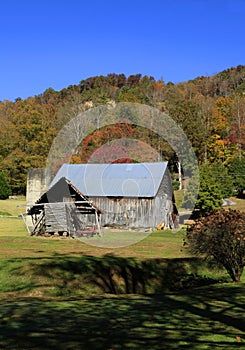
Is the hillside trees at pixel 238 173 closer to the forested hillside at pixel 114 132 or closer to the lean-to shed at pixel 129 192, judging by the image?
the forested hillside at pixel 114 132

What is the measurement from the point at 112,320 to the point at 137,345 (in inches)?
90.7

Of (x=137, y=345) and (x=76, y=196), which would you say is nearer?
(x=137, y=345)

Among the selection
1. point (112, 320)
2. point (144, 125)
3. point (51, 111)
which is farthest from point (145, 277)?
point (51, 111)

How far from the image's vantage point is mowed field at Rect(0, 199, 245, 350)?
8.29m

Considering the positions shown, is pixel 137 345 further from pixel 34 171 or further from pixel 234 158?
pixel 234 158

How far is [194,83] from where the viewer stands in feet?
475

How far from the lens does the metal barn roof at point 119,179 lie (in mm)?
44969

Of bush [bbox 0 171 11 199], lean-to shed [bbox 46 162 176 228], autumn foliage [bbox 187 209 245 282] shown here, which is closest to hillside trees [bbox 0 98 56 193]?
bush [bbox 0 171 11 199]

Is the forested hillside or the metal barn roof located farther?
the forested hillside

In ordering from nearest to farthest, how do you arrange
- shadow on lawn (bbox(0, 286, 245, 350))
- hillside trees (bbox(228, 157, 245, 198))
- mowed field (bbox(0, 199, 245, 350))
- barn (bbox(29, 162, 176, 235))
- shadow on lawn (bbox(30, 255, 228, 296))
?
shadow on lawn (bbox(0, 286, 245, 350)) < mowed field (bbox(0, 199, 245, 350)) < shadow on lawn (bbox(30, 255, 228, 296)) < barn (bbox(29, 162, 176, 235)) < hillside trees (bbox(228, 157, 245, 198))

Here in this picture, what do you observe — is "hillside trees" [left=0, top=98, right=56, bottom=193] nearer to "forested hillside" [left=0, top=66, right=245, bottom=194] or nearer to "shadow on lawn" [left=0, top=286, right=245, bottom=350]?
"forested hillside" [left=0, top=66, right=245, bottom=194]

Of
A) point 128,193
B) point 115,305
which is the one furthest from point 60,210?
point 115,305

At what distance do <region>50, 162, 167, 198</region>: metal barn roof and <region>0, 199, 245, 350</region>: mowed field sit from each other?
23.9 meters

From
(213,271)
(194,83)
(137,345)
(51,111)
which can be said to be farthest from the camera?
(194,83)
